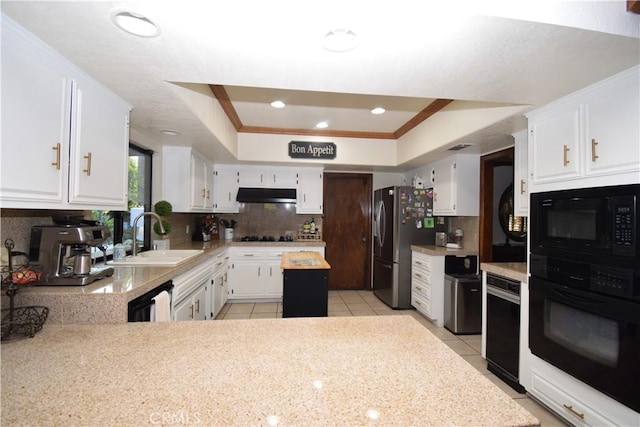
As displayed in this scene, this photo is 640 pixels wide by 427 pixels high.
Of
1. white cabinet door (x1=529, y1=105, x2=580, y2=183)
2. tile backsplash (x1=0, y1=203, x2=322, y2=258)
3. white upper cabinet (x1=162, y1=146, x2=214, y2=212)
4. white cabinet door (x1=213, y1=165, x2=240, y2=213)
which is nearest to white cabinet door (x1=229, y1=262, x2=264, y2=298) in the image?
tile backsplash (x1=0, y1=203, x2=322, y2=258)

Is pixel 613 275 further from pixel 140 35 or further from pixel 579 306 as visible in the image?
pixel 140 35

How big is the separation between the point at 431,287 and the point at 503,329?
1129 millimetres

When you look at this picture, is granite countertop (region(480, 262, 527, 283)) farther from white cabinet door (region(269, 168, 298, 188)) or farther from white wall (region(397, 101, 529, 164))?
white cabinet door (region(269, 168, 298, 188))

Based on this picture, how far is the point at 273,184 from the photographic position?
4445mm

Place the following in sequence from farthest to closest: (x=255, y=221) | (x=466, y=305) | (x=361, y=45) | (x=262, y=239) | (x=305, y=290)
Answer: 1. (x=255, y=221)
2. (x=262, y=239)
3. (x=466, y=305)
4. (x=305, y=290)
5. (x=361, y=45)

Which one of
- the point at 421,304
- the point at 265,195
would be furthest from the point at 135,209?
the point at 421,304

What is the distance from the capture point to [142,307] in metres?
1.63

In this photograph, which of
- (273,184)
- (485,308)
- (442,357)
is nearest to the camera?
(442,357)

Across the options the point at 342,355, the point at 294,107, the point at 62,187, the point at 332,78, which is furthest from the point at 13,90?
the point at 294,107

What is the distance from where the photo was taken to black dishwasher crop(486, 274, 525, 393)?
223 centimetres

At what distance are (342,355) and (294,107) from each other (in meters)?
2.72

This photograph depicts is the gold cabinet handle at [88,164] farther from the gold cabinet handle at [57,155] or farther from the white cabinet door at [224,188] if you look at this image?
the white cabinet door at [224,188]

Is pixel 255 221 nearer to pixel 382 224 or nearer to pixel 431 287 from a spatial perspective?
pixel 382 224

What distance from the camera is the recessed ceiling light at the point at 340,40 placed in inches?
47.5
